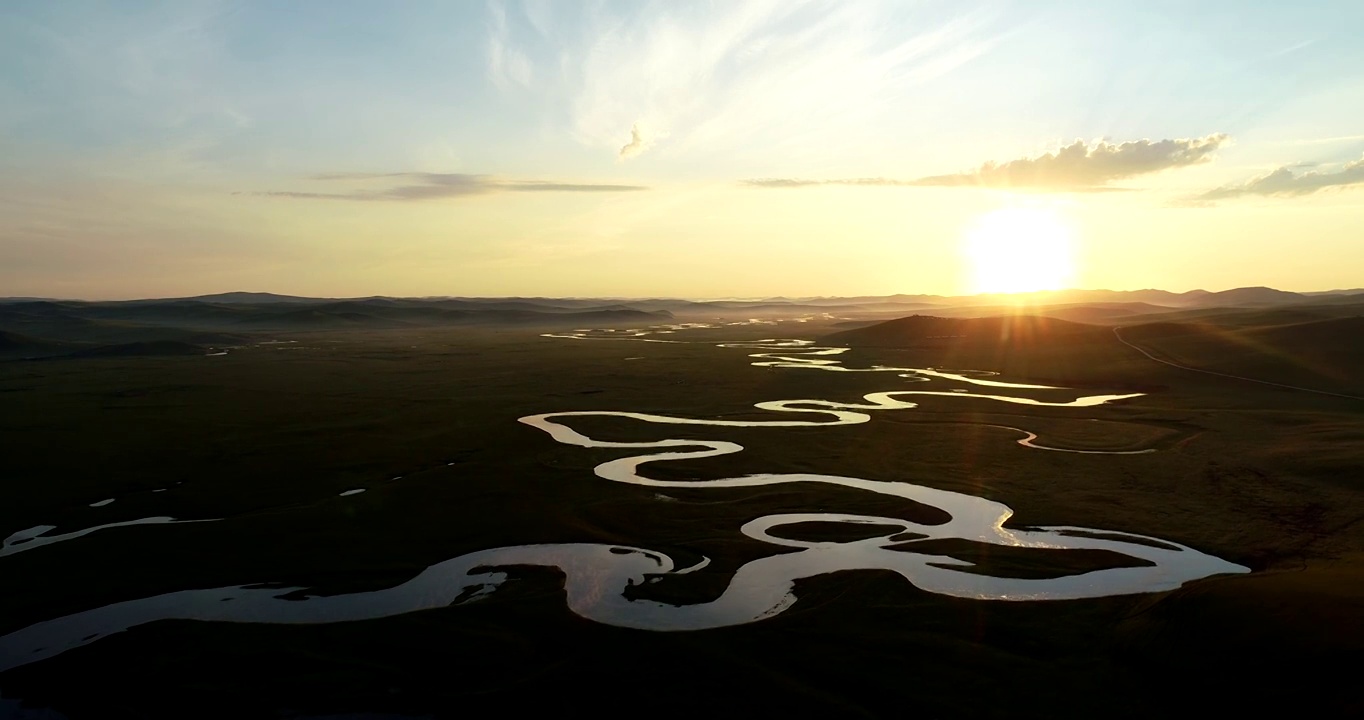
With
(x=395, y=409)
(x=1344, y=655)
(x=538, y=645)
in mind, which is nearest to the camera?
(x=1344, y=655)

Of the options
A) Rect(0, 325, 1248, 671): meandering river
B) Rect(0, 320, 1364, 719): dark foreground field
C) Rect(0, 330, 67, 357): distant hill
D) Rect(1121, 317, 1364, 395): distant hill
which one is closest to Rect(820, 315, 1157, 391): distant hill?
Rect(1121, 317, 1364, 395): distant hill

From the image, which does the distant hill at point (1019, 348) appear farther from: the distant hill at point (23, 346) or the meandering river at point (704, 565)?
the distant hill at point (23, 346)

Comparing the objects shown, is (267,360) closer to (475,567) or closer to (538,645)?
(475,567)

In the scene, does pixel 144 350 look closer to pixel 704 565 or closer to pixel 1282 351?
pixel 704 565

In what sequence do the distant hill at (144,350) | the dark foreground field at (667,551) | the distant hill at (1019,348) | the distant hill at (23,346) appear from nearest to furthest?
the dark foreground field at (667,551)
the distant hill at (1019,348)
the distant hill at (144,350)
the distant hill at (23,346)

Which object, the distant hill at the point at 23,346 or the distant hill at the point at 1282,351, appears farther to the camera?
the distant hill at the point at 23,346

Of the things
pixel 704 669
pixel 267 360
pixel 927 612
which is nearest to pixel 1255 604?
pixel 927 612

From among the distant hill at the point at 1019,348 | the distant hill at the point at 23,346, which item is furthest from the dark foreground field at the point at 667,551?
the distant hill at the point at 23,346

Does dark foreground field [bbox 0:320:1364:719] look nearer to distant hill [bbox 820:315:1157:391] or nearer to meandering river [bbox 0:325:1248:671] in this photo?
meandering river [bbox 0:325:1248:671]
